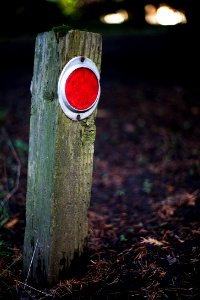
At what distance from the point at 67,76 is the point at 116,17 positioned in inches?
247

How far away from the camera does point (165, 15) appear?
20.9ft

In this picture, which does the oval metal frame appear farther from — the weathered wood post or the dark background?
the dark background

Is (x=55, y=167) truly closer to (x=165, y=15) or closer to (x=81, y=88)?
(x=81, y=88)

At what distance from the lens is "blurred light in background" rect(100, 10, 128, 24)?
7.01 m

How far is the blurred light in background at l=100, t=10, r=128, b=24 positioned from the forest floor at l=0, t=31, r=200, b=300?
4.60ft

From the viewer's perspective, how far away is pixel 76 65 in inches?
76.1

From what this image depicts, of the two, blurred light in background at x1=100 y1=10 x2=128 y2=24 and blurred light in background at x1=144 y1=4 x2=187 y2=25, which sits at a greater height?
blurred light in background at x1=100 y1=10 x2=128 y2=24

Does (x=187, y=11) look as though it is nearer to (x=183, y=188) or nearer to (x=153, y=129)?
(x=153, y=129)

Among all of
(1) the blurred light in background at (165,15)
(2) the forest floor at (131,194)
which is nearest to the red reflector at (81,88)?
(2) the forest floor at (131,194)

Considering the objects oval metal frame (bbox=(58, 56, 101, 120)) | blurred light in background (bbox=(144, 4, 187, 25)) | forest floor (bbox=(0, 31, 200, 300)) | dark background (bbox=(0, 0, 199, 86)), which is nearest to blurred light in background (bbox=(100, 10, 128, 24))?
dark background (bbox=(0, 0, 199, 86))

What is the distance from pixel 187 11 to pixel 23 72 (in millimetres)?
3975

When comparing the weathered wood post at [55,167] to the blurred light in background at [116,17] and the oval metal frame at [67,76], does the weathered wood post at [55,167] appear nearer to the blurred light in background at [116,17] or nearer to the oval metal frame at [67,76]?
the oval metal frame at [67,76]

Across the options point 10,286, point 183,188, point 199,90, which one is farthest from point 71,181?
point 199,90

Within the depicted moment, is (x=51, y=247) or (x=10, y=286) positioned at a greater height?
(x=51, y=247)
